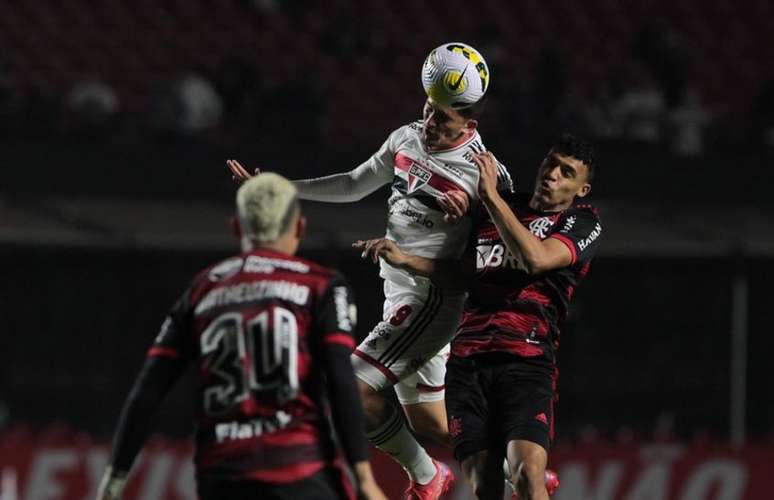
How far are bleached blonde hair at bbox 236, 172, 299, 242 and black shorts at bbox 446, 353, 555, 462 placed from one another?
2217 mm

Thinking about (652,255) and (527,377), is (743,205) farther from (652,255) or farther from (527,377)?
(527,377)

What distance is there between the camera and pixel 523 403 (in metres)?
7.31

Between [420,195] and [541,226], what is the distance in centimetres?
62

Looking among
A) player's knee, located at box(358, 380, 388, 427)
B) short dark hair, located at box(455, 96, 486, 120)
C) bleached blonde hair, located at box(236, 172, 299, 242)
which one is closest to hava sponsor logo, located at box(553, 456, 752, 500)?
player's knee, located at box(358, 380, 388, 427)

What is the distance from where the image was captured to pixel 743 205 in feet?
51.3

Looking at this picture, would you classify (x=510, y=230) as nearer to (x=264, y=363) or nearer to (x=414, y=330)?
(x=414, y=330)

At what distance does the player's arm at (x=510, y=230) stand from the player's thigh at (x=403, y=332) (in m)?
0.84

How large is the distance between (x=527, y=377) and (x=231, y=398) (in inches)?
94.8

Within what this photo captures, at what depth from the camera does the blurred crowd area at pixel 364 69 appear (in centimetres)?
1523

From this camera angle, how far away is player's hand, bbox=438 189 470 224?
7.39 meters

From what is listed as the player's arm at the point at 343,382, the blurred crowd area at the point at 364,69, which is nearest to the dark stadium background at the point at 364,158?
the blurred crowd area at the point at 364,69

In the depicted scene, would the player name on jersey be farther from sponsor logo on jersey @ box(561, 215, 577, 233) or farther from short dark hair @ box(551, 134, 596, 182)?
short dark hair @ box(551, 134, 596, 182)

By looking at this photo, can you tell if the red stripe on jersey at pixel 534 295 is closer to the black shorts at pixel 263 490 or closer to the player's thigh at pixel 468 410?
the player's thigh at pixel 468 410

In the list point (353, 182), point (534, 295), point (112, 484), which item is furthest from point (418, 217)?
point (112, 484)
